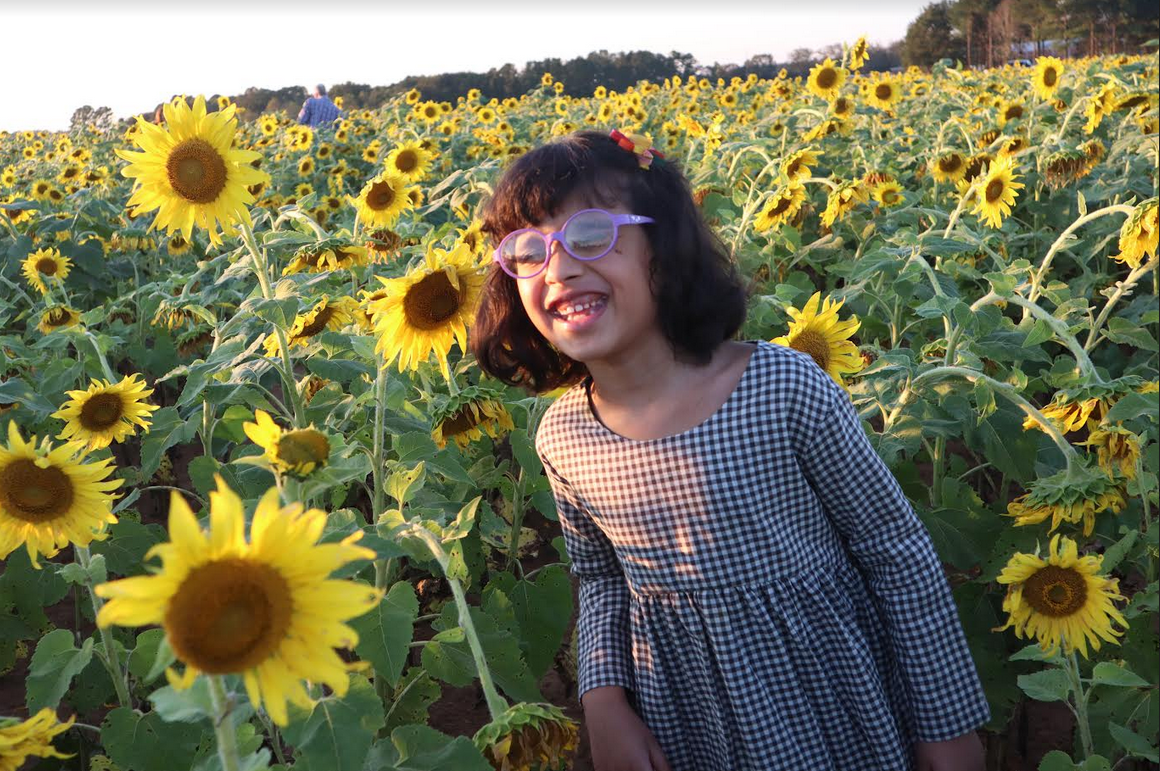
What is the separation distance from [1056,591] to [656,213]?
99 centimetres

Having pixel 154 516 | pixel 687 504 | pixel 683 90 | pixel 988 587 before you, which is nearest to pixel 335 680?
pixel 687 504

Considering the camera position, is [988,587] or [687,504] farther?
[988,587]

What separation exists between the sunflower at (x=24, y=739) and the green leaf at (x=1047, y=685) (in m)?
1.54

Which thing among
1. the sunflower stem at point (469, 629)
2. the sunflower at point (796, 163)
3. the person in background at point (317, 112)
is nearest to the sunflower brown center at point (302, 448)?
the sunflower stem at point (469, 629)

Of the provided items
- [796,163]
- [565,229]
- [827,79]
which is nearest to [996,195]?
[796,163]

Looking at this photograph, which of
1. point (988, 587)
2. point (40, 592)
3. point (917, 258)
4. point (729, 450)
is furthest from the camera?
point (917, 258)

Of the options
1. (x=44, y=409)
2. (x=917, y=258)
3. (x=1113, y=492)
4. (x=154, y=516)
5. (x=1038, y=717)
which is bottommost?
(x=1038, y=717)

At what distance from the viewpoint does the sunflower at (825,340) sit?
2.41 meters

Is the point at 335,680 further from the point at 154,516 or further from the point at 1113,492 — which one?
the point at 154,516

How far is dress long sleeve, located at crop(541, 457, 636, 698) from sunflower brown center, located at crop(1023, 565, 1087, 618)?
74 cm

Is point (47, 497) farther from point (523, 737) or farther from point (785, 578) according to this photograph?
point (785, 578)

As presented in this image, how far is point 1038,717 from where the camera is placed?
8.48 feet

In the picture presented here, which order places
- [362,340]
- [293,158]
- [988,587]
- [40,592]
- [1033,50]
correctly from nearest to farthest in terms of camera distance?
1. [362,340]
2. [988,587]
3. [40,592]
4. [293,158]
5. [1033,50]

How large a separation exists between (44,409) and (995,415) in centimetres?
229
